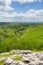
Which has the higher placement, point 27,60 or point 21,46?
point 27,60

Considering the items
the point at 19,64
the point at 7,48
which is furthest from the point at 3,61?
the point at 7,48

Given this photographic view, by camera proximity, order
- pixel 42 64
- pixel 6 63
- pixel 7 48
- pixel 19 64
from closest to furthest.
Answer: pixel 42 64 → pixel 19 64 → pixel 6 63 → pixel 7 48

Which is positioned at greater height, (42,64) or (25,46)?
(42,64)

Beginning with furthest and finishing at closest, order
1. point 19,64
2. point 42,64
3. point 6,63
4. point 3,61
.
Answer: point 3,61 → point 6,63 → point 19,64 → point 42,64

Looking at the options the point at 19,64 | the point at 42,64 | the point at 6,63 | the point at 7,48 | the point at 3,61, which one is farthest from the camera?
the point at 7,48

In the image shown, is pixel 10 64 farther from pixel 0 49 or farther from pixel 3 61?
pixel 0 49

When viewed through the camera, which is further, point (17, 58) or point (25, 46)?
point (25, 46)

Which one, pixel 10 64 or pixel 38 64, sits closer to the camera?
pixel 38 64

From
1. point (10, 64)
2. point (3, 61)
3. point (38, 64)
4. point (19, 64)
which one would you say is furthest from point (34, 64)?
point (3, 61)

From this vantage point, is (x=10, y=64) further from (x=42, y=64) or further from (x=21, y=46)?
(x=21, y=46)
